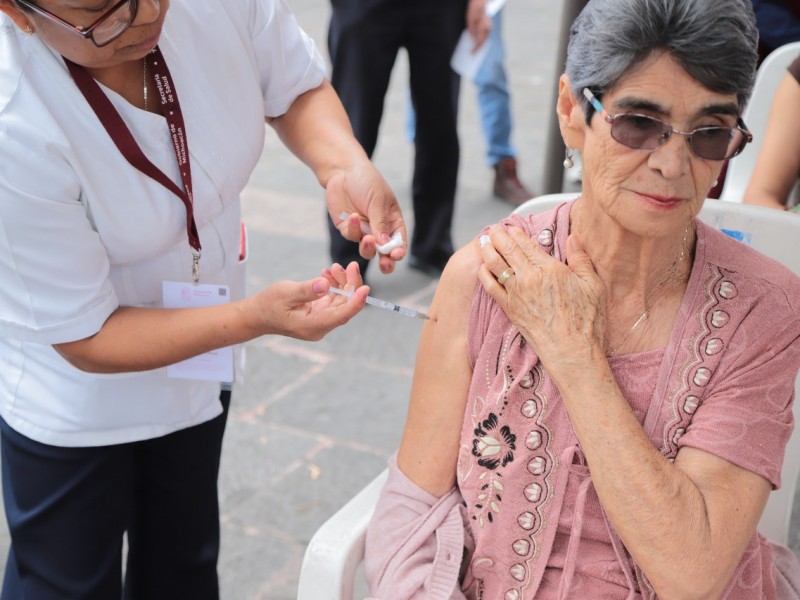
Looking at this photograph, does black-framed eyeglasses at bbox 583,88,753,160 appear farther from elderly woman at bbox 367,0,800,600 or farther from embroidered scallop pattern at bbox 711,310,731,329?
embroidered scallop pattern at bbox 711,310,731,329

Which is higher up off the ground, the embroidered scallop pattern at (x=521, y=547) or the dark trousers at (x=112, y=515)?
the embroidered scallop pattern at (x=521, y=547)

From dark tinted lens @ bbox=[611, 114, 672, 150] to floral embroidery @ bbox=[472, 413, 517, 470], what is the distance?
1.76 feet

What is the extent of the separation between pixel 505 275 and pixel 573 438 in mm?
309

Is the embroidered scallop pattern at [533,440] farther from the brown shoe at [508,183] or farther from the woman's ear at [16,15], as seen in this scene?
the brown shoe at [508,183]

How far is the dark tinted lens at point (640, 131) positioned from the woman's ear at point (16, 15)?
96 cm

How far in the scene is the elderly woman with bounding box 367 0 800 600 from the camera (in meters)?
1.69

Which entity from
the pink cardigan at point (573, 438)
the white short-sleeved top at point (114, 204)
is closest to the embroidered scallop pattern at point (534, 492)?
the pink cardigan at point (573, 438)

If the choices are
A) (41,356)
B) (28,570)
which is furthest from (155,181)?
(28,570)

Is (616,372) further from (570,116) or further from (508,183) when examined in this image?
(508,183)

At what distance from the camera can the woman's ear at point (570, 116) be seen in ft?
6.00

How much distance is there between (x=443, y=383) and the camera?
195 cm

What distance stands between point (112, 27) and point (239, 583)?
1.84 meters

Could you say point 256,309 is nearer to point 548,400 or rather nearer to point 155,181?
point 155,181

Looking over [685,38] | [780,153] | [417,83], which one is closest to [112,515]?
[685,38]
